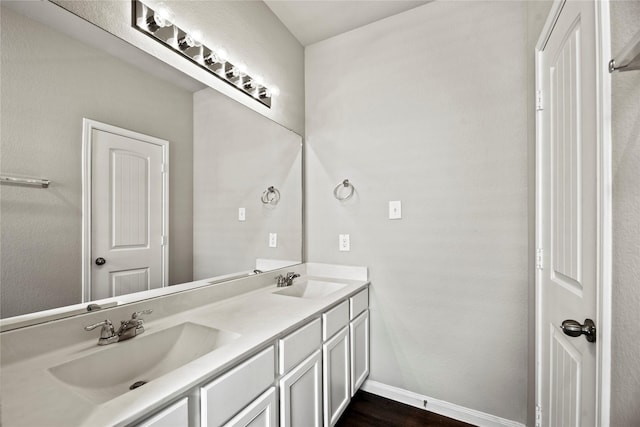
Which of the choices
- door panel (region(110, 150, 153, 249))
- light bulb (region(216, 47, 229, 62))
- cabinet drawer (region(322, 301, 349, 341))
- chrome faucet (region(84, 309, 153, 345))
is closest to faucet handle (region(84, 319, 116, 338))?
chrome faucet (region(84, 309, 153, 345))

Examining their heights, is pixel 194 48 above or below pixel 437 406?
above

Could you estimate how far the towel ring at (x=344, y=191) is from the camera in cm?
211

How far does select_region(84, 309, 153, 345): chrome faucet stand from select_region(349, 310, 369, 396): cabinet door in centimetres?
118

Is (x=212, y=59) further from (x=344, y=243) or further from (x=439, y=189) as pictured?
(x=439, y=189)

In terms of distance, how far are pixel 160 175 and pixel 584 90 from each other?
5.34 feet

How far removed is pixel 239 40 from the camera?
1.69 m

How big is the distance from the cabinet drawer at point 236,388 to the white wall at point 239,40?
4.39 feet

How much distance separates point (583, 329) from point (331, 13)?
2.25 metres

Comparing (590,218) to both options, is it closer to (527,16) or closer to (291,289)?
A: (527,16)

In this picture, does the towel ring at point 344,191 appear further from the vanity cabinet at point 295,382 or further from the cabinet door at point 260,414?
the cabinet door at point 260,414

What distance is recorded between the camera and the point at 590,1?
83 centimetres

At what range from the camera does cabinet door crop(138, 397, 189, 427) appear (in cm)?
67

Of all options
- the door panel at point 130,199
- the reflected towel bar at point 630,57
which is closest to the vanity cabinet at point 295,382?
the door panel at point 130,199

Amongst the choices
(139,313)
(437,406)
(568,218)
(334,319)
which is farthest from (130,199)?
(437,406)
